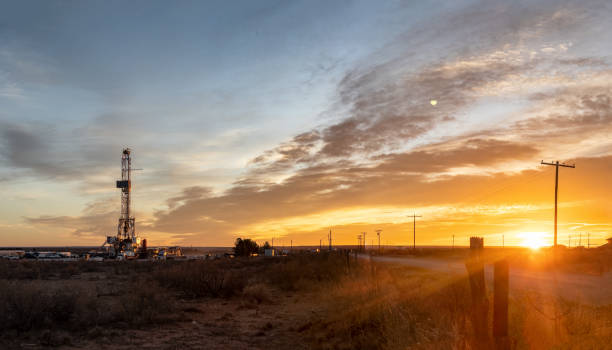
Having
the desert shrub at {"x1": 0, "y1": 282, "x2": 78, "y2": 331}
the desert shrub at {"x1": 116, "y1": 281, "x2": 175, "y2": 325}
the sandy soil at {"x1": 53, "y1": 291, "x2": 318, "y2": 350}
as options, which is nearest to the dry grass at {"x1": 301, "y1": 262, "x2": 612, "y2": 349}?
the sandy soil at {"x1": 53, "y1": 291, "x2": 318, "y2": 350}

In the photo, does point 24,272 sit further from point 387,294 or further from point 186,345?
point 387,294

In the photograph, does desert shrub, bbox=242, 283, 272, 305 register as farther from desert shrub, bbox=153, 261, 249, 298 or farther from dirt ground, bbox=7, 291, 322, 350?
dirt ground, bbox=7, 291, 322, 350

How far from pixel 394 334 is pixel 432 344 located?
4.74 ft

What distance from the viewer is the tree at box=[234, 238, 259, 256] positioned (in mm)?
95812

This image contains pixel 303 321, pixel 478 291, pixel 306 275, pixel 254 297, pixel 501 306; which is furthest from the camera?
pixel 306 275

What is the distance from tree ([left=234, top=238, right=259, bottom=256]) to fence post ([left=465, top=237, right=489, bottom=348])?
302 ft

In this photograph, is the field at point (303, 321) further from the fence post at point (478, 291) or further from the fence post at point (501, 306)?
the fence post at point (501, 306)

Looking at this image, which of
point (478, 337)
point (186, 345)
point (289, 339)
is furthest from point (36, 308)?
point (478, 337)

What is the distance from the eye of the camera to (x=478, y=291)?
5.66 m

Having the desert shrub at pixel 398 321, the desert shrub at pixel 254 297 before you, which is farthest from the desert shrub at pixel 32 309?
the desert shrub at pixel 398 321

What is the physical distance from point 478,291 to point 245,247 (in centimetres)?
9290

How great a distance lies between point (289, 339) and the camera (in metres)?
12.0

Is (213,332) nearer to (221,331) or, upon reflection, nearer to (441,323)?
(221,331)

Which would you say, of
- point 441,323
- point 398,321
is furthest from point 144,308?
point 441,323
